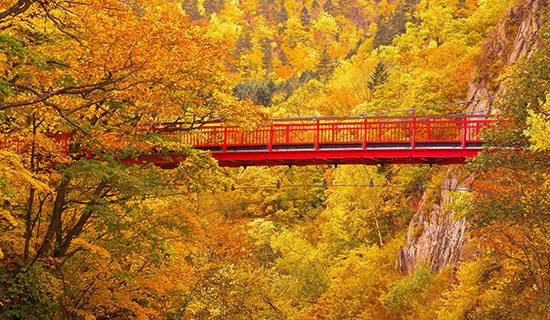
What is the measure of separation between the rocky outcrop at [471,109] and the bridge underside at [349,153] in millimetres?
6653

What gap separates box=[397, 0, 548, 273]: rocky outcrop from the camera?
3343 cm

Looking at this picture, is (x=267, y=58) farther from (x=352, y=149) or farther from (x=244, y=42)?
(x=352, y=149)

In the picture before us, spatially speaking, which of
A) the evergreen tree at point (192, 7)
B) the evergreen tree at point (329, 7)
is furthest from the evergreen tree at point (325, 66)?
the evergreen tree at point (329, 7)

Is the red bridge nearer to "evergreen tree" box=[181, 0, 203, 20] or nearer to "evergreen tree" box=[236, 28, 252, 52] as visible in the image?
"evergreen tree" box=[236, 28, 252, 52]

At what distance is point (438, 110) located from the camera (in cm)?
4250

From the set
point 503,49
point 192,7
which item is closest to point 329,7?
point 192,7

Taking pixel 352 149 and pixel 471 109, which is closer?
pixel 352 149

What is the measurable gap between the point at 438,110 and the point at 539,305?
2261 cm

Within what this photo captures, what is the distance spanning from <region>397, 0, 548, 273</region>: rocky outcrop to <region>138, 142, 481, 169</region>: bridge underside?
6653 mm

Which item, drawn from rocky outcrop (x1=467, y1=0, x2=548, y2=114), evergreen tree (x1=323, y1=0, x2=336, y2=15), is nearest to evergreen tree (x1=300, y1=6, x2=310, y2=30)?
evergreen tree (x1=323, y1=0, x2=336, y2=15)

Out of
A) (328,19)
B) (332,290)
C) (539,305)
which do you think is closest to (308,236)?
(332,290)

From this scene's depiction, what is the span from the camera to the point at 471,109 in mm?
37625

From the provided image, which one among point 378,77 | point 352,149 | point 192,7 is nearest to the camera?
point 352,149

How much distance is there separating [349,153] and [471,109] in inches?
509
